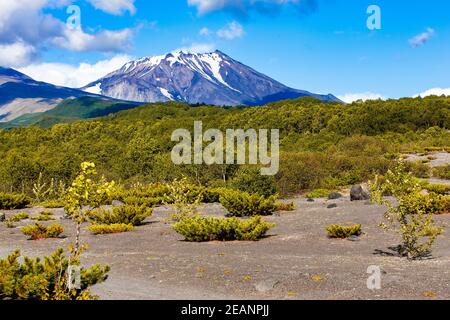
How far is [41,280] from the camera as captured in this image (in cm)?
797

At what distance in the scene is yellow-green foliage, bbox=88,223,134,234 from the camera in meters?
19.2

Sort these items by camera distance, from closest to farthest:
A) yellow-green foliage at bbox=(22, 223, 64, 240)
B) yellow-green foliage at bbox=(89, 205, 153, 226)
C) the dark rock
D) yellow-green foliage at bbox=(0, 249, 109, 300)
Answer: yellow-green foliage at bbox=(0, 249, 109, 300) → yellow-green foliage at bbox=(22, 223, 64, 240) → yellow-green foliage at bbox=(89, 205, 153, 226) → the dark rock

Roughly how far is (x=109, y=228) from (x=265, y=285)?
1086 cm

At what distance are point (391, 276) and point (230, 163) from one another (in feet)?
129

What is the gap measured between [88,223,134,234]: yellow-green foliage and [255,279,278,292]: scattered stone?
35.0ft

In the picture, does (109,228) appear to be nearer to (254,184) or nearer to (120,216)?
(120,216)

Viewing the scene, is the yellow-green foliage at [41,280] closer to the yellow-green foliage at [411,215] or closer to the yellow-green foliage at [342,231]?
the yellow-green foliage at [411,215]

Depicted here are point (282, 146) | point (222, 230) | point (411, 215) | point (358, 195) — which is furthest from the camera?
point (282, 146)

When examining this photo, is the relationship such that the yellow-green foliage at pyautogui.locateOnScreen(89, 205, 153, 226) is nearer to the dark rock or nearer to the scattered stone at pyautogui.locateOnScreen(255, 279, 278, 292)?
the dark rock

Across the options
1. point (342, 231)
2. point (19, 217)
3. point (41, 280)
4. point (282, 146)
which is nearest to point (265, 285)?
point (41, 280)

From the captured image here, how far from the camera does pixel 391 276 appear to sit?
10625mm

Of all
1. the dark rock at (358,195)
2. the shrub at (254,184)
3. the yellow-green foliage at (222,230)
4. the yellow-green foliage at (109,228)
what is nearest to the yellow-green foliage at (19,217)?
the yellow-green foliage at (109,228)

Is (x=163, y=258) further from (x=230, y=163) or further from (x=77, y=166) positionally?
(x=77, y=166)

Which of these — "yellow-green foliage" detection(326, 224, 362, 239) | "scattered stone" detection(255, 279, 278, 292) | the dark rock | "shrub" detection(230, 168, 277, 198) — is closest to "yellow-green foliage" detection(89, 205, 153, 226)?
"yellow-green foliage" detection(326, 224, 362, 239)
